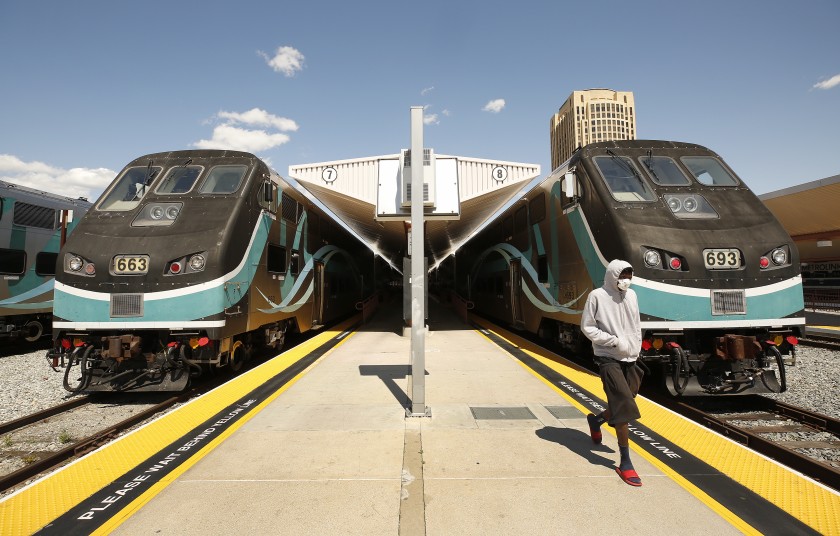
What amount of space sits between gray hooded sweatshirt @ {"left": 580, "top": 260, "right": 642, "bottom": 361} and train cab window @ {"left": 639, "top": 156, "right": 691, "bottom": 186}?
3883 millimetres

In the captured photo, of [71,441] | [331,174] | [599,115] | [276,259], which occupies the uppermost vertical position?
[599,115]

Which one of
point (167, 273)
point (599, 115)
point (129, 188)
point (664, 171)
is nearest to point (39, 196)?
point (129, 188)

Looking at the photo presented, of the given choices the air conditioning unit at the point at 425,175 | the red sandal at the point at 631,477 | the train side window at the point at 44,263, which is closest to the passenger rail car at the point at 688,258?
the red sandal at the point at 631,477

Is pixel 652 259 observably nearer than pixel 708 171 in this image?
Yes

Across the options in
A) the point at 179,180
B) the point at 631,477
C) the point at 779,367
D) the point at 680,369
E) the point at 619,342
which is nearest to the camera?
the point at 631,477

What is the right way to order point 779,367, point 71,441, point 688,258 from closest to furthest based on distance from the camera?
point 71,441 < point 779,367 < point 688,258

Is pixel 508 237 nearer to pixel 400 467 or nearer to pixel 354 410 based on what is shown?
pixel 354 410

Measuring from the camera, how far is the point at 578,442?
3.97m

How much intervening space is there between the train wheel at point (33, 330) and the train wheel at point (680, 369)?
13.8m

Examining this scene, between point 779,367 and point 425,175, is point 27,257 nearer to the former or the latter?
point 425,175

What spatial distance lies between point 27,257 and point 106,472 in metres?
9.82

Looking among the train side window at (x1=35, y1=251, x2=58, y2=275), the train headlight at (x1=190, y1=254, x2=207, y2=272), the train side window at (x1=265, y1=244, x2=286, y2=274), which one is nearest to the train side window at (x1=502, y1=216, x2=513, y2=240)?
the train side window at (x1=265, y1=244, x2=286, y2=274)

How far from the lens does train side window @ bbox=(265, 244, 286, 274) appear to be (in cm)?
755

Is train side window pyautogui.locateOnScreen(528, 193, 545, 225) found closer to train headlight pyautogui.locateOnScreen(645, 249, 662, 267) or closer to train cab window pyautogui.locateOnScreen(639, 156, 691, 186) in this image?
train cab window pyautogui.locateOnScreen(639, 156, 691, 186)
